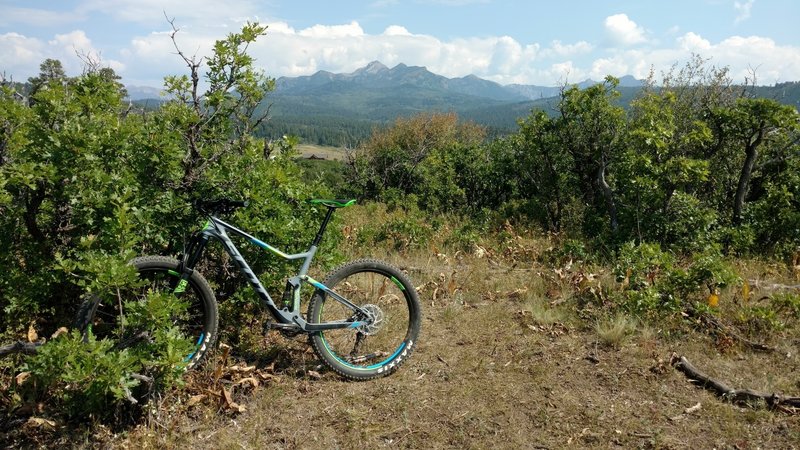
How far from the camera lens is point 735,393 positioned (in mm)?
4328

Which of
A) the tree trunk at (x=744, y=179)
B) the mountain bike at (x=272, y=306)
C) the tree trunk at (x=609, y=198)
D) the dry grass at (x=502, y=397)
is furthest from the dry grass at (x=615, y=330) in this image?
the tree trunk at (x=744, y=179)

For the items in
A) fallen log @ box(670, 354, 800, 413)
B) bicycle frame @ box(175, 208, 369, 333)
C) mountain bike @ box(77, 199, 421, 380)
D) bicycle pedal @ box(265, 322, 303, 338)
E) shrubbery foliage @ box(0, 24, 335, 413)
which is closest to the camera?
shrubbery foliage @ box(0, 24, 335, 413)

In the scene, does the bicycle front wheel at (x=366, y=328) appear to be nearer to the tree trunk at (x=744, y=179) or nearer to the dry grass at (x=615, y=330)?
the dry grass at (x=615, y=330)

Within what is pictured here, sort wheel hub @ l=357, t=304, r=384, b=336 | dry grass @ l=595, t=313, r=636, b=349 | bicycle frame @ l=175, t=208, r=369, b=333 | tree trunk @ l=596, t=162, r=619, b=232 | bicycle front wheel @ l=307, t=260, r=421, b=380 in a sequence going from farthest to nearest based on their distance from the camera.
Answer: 1. tree trunk @ l=596, t=162, r=619, b=232
2. dry grass @ l=595, t=313, r=636, b=349
3. wheel hub @ l=357, t=304, r=384, b=336
4. bicycle front wheel @ l=307, t=260, r=421, b=380
5. bicycle frame @ l=175, t=208, r=369, b=333

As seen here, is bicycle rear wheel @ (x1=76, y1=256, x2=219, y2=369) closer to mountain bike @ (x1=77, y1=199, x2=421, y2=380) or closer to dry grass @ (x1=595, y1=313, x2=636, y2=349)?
mountain bike @ (x1=77, y1=199, x2=421, y2=380)

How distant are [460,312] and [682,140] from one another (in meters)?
5.30

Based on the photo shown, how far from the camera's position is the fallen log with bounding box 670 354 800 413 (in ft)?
13.6

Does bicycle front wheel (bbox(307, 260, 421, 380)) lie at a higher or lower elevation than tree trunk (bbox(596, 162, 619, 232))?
lower

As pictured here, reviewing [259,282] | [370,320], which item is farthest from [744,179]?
[259,282]

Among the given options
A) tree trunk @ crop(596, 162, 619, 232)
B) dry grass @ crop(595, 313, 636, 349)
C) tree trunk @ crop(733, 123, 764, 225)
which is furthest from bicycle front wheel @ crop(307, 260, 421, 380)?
tree trunk @ crop(733, 123, 764, 225)

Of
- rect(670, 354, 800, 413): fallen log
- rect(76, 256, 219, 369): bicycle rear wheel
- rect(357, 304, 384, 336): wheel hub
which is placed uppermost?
rect(76, 256, 219, 369): bicycle rear wheel

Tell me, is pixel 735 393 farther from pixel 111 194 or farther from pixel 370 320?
pixel 111 194

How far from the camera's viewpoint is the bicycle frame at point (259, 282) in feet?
13.2

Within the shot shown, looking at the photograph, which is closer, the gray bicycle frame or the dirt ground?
the dirt ground
